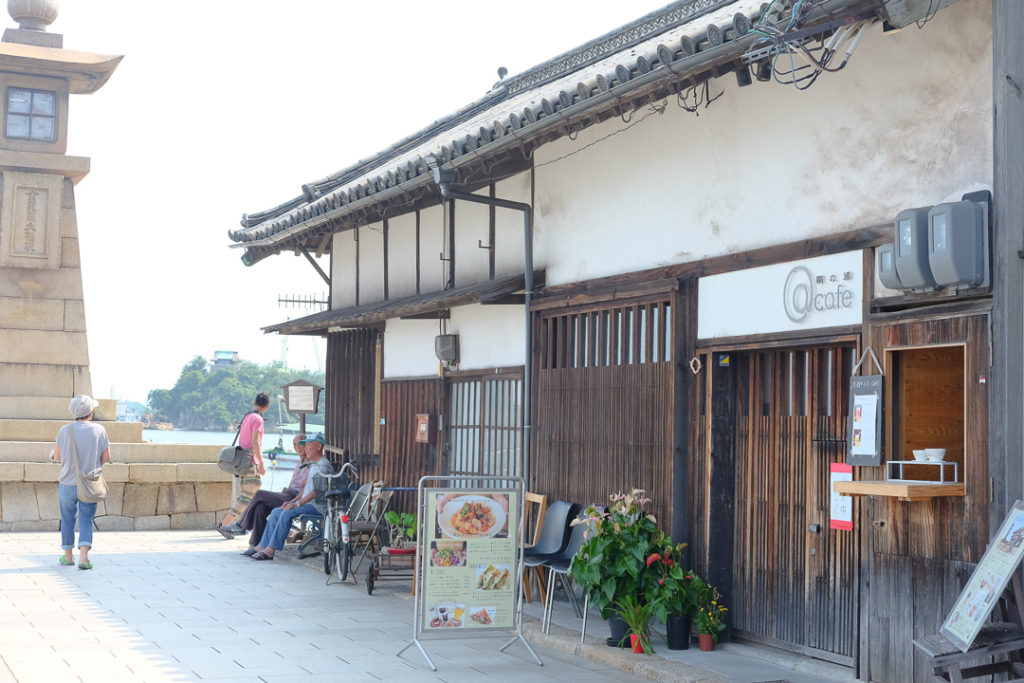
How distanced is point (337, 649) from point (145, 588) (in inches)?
136

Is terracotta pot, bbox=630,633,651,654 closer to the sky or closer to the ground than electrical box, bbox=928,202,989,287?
closer to the ground

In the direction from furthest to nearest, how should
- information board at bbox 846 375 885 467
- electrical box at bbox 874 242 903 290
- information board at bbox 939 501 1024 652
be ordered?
information board at bbox 846 375 885 467, electrical box at bbox 874 242 903 290, information board at bbox 939 501 1024 652

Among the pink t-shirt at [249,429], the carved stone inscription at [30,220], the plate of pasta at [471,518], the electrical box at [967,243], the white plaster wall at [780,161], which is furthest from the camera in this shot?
the carved stone inscription at [30,220]

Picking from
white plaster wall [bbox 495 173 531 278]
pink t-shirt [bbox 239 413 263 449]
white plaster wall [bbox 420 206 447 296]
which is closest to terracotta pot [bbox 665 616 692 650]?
white plaster wall [bbox 495 173 531 278]

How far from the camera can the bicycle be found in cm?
1136

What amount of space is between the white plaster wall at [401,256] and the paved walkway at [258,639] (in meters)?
3.64

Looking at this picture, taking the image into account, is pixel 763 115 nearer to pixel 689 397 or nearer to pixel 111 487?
pixel 689 397

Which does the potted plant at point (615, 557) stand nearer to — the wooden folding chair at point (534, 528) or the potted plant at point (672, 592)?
the potted plant at point (672, 592)

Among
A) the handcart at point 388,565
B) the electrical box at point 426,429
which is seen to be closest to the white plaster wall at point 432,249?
the electrical box at point 426,429

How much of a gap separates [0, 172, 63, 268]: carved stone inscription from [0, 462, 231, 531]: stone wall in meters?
3.63

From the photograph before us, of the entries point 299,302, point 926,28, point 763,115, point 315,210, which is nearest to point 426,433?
point 315,210

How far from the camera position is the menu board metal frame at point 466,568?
7500 mm

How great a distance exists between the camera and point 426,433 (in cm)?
1261

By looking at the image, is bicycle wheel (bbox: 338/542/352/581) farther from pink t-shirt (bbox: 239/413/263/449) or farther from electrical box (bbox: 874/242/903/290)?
electrical box (bbox: 874/242/903/290)
